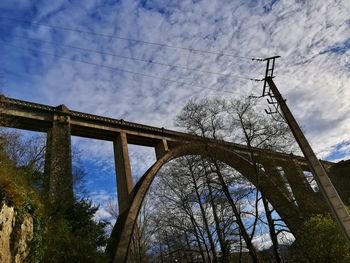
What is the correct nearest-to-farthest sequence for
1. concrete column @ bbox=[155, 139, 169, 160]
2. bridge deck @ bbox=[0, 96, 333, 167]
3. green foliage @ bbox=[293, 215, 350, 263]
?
green foliage @ bbox=[293, 215, 350, 263]
bridge deck @ bbox=[0, 96, 333, 167]
concrete column @ bbox=[155, 139, 169, 160]

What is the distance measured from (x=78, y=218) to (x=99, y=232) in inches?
52.6

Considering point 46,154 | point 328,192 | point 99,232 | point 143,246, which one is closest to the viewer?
point 328,192

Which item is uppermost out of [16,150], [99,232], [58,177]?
[16,150]

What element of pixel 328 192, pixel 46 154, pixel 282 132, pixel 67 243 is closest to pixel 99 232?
pixel 67 243

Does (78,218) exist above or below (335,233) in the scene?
above

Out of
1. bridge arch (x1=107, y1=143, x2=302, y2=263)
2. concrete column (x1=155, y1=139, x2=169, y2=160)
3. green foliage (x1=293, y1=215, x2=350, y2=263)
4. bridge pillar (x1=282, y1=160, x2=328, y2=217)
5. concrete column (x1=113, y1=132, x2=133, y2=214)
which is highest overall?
concrete column (x1=155, y1=139, x2=169, y2=160)

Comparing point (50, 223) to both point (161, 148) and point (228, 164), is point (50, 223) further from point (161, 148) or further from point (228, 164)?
point (161, 148)

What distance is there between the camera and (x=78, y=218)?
1455 centimetres

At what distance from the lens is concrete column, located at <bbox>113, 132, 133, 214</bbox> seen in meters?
20.4

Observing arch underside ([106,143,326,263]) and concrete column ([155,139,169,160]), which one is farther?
concrete column ([155,139,169,160])

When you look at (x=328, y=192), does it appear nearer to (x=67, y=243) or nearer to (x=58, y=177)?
(x=67, y=243)

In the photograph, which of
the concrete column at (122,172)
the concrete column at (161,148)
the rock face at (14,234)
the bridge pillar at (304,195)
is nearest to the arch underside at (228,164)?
the bridge pillar at (304,195)

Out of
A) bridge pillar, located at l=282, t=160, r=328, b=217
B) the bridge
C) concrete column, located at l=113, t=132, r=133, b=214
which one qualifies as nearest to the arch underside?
the bridge

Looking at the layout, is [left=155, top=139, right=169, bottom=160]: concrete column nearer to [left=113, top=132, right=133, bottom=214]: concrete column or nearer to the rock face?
[left=113, top=132, right=133, bottom=214]: concrete column
